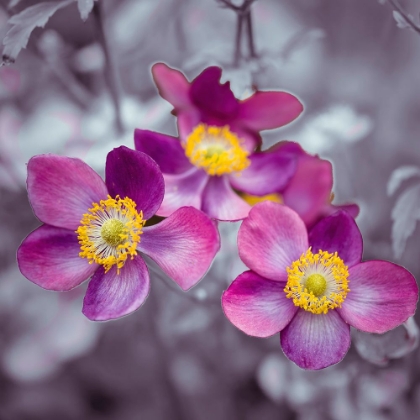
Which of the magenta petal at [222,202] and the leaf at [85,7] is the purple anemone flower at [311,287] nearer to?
the magenta petal at [222,202]

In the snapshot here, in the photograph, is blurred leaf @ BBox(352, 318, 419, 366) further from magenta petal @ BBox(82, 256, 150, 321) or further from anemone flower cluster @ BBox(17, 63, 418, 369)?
magenta petal @ BBox(82, 256, 150, 321)

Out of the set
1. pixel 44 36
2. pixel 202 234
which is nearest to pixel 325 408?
pixel 202 234

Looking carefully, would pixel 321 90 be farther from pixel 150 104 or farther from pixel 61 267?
pixel 61 267

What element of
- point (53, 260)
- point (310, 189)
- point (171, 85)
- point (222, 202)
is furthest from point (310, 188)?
point (53, 260)

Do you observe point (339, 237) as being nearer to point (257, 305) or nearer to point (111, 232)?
point (257, 305)

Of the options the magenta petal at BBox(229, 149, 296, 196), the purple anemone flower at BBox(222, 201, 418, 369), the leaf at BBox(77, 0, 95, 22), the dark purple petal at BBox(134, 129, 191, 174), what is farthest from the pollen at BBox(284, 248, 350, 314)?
the leaf at BBox(77, 0, 95, 22)

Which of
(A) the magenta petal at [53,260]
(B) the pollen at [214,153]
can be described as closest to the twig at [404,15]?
(B) the pollen at [214,153]
